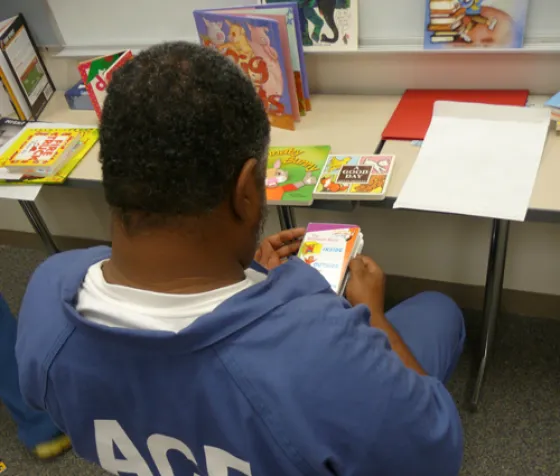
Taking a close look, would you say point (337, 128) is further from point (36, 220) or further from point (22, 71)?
point (36, 220)

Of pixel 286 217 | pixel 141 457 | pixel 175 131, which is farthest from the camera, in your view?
pixel 286 217

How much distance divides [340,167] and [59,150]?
0.80 meters

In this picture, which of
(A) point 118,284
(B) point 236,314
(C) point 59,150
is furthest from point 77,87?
(B) point 236,314

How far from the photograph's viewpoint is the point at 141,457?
775 millimetres

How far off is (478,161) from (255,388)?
0.92 metres

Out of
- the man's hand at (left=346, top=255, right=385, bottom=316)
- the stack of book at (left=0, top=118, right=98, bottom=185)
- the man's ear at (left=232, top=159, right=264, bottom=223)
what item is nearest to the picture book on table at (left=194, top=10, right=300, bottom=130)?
the stack of book at (left=0, top=118, right=98, bottom=185)

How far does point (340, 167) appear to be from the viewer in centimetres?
138

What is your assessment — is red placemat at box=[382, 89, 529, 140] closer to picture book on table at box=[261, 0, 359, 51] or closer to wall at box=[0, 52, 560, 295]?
wall at box=[0, 52, 560, 295]

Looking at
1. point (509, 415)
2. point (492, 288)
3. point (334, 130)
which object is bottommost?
point (509, 415)

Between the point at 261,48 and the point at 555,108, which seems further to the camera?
the point at 261,48

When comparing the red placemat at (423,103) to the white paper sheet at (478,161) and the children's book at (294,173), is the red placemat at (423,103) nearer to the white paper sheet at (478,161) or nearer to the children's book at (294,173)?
the white paper sheet at (478,161)

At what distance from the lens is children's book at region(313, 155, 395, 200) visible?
127 cm

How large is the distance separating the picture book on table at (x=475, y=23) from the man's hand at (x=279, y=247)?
683mm

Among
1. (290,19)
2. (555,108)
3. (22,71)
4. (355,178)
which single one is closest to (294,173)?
(355,178)
